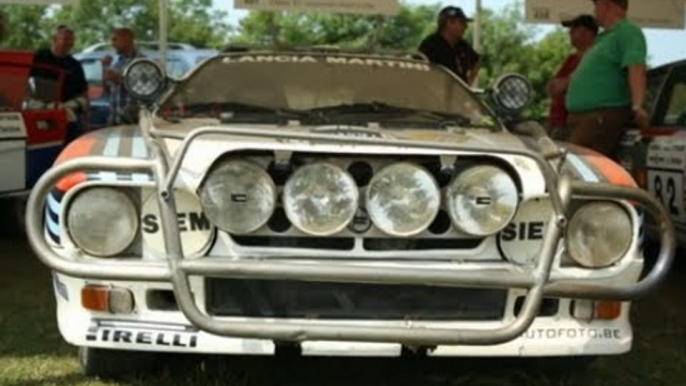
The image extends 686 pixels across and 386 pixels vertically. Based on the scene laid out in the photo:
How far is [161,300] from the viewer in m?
3.49

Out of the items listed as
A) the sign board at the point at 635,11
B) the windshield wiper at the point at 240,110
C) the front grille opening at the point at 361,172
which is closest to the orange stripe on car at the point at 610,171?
the front grille opening at the point at 361,172

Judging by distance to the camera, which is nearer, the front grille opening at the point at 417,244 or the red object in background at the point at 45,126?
the front grille opening at the point at 417,244

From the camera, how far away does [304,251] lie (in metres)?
3.43

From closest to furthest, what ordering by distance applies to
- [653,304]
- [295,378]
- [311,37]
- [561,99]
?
1. [295,378]
2. [653,304]
3. [561,99]
4. [311,37]

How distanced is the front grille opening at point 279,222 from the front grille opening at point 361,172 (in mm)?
268

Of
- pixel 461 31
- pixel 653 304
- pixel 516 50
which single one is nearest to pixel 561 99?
pixel 461 31

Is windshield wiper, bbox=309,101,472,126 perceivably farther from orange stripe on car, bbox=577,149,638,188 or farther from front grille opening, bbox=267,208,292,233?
front grille opening, bbox=267,208,292,233

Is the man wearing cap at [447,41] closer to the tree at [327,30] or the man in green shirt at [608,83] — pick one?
the man in green shirt at [608,83]

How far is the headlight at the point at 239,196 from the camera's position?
11.0 ft

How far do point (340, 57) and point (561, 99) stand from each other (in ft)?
9.49

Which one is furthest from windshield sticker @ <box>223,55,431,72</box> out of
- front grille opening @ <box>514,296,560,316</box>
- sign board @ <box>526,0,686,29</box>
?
sign board @ <box>526,0,686,29</box>

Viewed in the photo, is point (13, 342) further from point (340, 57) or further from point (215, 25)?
point (215, 25)

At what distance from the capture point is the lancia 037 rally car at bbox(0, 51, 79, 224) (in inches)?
257

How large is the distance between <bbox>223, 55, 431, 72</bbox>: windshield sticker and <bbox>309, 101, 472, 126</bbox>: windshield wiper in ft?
1.52
